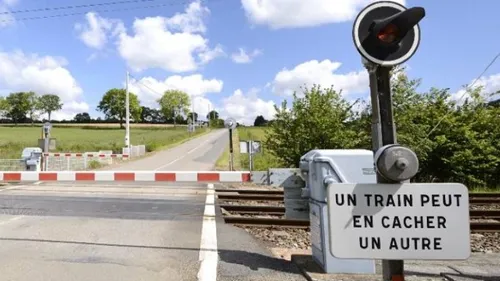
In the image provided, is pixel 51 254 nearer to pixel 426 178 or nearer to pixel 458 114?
pixel 426 178

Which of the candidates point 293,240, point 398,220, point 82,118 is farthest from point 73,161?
point 82,118

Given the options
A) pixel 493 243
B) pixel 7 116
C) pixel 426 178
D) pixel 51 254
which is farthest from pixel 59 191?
pixel 7 116

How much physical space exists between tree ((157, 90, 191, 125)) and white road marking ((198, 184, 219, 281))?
444ft

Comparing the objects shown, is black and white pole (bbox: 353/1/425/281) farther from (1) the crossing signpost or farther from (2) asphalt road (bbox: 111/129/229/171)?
(2) asphalt road (bbox: 111/129/229/171)

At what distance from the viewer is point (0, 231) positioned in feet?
23.0

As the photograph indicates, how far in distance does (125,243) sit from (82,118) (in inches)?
5268

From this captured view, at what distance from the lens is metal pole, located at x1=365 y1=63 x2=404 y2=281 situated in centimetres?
284

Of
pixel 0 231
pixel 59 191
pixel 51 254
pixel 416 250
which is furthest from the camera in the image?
pixel 59 191

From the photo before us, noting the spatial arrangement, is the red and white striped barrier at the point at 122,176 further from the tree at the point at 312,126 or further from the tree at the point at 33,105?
the tree at the point at 33,105

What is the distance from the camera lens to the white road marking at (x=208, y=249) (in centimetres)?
479

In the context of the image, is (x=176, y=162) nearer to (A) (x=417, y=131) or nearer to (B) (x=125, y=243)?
(A) (x=417, y=131)

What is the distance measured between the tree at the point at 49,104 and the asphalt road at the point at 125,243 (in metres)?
133

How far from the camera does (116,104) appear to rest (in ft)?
406

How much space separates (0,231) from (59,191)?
6298 mm
